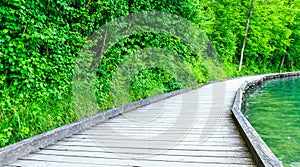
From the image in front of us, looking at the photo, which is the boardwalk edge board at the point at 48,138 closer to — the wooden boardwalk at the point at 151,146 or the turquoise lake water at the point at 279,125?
the wooden boardwalk at the point at 151,146

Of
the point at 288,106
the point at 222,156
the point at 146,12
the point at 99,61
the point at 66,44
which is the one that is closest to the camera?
the point at 222,156

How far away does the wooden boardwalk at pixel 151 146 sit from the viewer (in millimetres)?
2861

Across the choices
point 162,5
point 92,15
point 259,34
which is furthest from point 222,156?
point 259,34

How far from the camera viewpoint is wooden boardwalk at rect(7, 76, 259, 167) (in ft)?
9.39

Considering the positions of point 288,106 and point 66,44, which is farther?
point 288,106

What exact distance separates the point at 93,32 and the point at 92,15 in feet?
1.37

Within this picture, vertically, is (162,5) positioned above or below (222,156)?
above

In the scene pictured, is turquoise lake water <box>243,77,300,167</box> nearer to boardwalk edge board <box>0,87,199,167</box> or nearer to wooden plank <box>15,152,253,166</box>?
wooden plank <box>15,152,253,166</box>

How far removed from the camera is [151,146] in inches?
134

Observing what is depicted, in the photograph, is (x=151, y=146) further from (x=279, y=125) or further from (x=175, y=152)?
(x=279, y=125)

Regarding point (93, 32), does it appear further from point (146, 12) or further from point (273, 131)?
point (273, 131)

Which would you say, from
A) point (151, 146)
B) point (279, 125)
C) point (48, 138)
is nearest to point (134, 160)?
point (151, 146)

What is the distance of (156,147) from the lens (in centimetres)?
335

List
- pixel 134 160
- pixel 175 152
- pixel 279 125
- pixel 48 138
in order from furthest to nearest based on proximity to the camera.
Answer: pixel 279 125 → pixel 48 138 → pixel 175 152 → pixel 134 160
